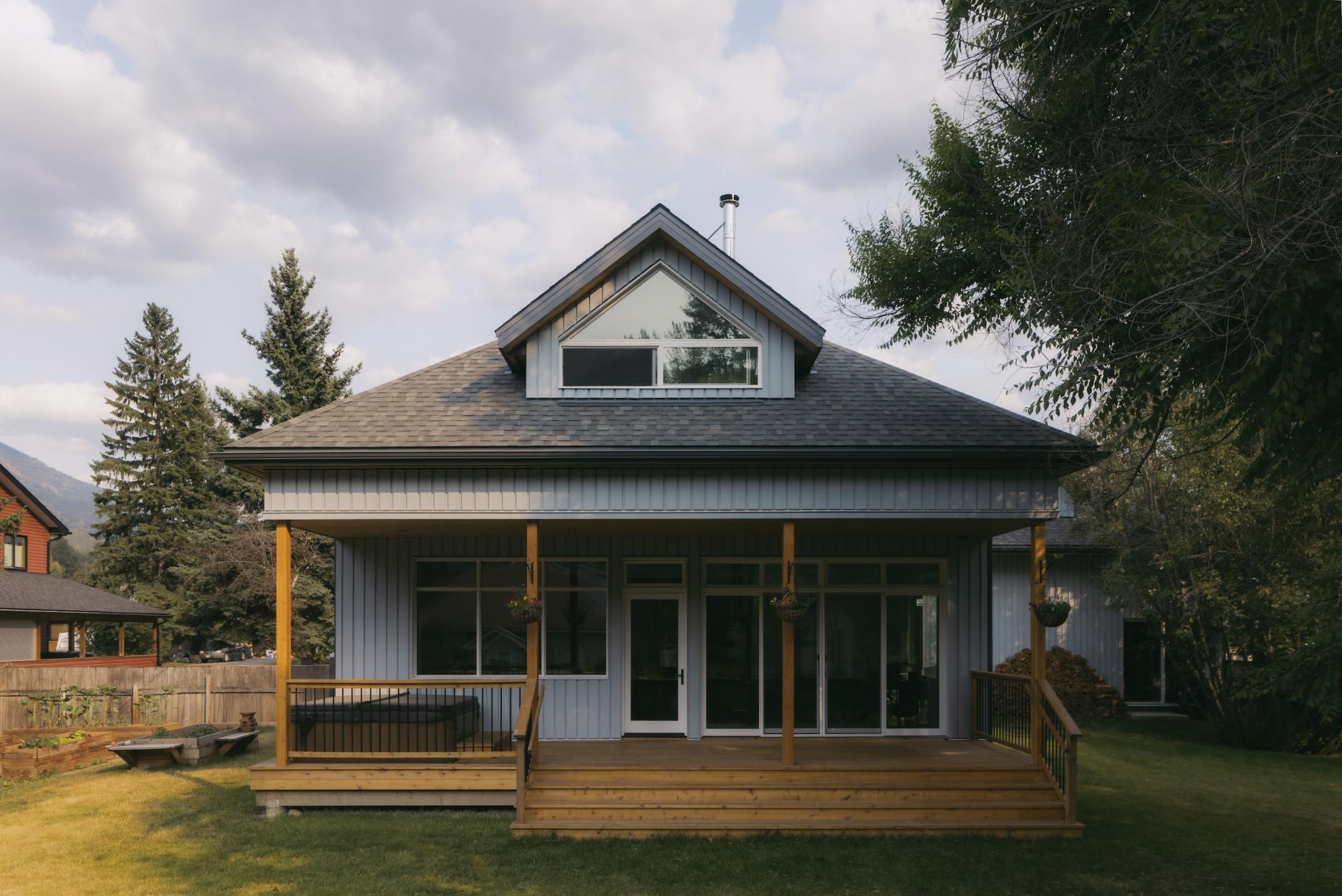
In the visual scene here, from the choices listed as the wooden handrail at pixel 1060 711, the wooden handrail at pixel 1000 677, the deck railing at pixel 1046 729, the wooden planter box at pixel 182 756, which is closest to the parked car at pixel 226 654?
the wooden planter box at pixel 182 756

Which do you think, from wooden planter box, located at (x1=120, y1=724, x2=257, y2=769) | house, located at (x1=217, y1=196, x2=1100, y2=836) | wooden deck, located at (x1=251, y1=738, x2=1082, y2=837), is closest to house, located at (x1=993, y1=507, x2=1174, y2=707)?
house, located at (x1=217, y1=196, x2=1100, y2=836)

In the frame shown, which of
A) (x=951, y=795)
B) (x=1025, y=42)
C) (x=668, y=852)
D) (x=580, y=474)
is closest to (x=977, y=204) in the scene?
(x=1025, y=42)

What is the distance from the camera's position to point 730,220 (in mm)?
15188

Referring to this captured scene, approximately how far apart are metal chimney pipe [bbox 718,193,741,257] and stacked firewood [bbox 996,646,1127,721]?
10503 millimetres

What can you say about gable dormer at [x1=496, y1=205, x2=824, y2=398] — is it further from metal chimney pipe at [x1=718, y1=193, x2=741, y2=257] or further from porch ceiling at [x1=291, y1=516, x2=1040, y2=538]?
metal chimney pipe at [x1=718, y1=193, x2=741, y2=257]

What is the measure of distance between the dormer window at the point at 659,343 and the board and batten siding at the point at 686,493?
221cm

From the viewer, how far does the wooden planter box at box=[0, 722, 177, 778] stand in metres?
12.9

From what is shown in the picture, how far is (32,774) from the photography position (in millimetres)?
12898

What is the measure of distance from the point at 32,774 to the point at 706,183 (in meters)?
14.1

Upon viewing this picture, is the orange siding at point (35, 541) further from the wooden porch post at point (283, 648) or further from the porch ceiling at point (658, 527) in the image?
the wooden porch post at point (283, 648)

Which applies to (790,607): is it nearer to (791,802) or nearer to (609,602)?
(791,802)

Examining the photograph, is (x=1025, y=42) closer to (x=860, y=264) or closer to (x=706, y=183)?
(x=860, y=264)

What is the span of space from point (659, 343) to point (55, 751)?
1060 centimetres

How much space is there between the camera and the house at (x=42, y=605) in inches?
958
